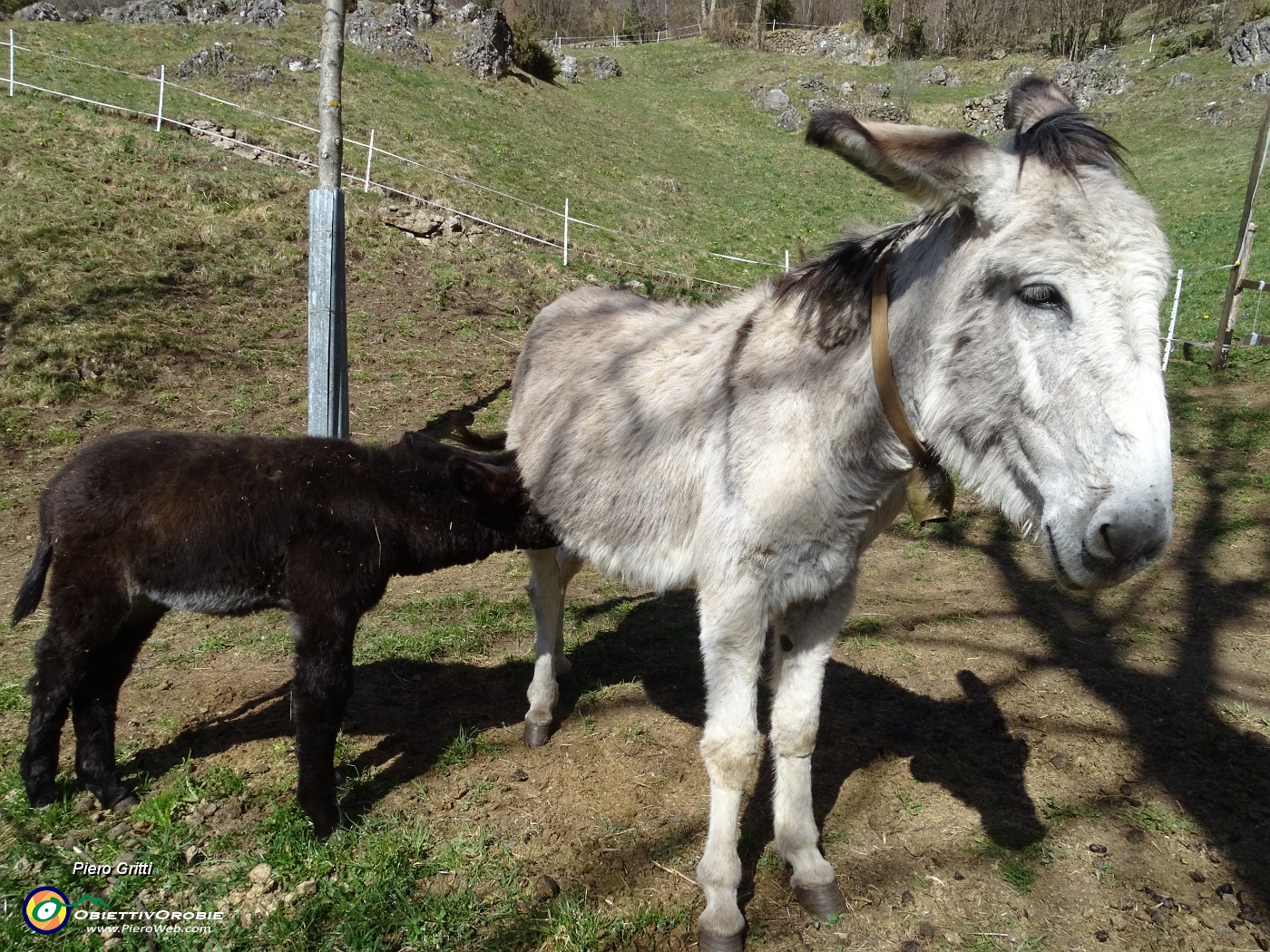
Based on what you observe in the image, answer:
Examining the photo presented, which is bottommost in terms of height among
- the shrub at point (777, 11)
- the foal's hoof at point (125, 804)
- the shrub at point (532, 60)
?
the foal's hoof at point (125, 804)

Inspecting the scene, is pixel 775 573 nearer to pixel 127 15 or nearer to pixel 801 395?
pixel 801 395

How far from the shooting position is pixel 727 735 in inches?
104

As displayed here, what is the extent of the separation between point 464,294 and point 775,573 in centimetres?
1147

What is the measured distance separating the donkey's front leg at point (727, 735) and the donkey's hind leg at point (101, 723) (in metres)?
2.41

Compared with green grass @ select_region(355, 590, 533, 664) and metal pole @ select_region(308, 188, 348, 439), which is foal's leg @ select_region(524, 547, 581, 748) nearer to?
green grass @ select_region(355, 590, 533, 664)

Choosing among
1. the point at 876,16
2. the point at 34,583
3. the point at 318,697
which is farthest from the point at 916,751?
the point at 876,16

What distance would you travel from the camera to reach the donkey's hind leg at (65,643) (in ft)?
9.78

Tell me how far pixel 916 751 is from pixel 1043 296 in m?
2.70

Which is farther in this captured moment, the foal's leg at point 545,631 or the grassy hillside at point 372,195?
the grassy hillside at point 372,195

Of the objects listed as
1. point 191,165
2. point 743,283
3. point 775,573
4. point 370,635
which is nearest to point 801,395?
point 775,573

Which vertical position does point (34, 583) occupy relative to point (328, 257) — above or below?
below

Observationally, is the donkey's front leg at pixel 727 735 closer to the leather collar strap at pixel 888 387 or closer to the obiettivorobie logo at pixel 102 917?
the leather collar strap at pixel 888 387

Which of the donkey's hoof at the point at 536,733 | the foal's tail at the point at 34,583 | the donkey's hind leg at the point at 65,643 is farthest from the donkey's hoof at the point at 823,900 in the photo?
the foal's tail at the point at 34,583

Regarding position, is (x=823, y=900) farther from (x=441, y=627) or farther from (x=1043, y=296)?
(x=441, y=627)
